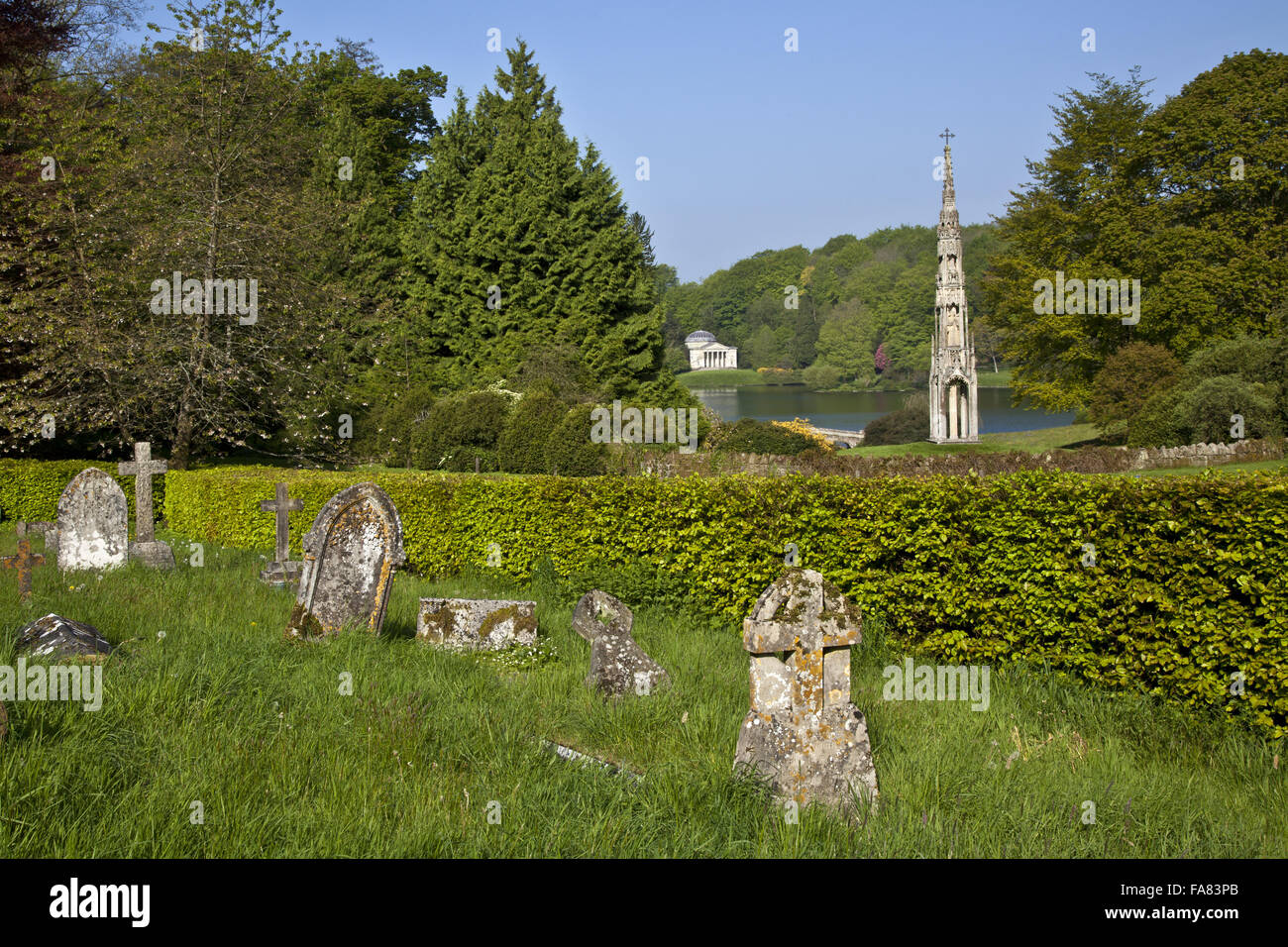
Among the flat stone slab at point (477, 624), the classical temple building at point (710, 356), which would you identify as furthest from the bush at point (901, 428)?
the classical temple building at point (710, 356)

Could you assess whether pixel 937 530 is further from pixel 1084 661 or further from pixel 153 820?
pixel 153 820

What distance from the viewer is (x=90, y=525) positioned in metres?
12.2

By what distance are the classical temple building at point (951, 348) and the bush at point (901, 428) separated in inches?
226

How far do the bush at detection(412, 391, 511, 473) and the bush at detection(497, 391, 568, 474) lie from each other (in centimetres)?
84

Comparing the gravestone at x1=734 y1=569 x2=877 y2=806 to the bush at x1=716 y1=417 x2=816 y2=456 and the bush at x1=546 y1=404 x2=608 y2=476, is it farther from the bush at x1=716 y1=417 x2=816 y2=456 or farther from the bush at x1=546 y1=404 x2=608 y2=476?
the bush at x1=716 y1=417 x2=816 y2=456

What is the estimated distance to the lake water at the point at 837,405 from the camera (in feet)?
264

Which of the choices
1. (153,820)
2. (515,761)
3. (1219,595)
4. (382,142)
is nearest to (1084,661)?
(1219,595)

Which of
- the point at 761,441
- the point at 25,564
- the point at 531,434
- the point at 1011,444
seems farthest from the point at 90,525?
the point at 1011,444

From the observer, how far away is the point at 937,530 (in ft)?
A: 25.8

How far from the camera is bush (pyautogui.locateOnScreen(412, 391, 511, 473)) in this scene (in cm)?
2747

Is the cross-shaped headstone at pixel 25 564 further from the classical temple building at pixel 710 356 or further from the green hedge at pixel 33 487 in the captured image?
the classical temple building at pixel 710 356

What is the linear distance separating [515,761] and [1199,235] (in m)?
37.2

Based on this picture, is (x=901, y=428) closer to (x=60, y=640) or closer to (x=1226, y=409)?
(x=1226, y=409)
